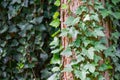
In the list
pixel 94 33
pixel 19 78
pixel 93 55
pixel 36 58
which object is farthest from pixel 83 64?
pixel 19 78

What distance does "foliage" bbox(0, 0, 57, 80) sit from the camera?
99.0 inches

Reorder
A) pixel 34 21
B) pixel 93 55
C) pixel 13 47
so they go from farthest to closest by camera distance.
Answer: pixel 13 47
pixel 34 21
pixel 93 55

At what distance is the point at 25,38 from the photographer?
2.57 metres

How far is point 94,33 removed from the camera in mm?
1714

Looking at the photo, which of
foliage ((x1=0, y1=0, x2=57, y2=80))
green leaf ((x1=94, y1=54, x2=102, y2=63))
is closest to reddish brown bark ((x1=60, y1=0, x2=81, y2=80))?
green leaf ((x1=94, y1=54, x2=102, y2=63))

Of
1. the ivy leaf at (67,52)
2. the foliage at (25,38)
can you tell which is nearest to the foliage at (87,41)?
the ivy leaf at (67,52)

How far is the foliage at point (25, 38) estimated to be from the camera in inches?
99.0

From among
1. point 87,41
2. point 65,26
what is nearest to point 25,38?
point 65,26

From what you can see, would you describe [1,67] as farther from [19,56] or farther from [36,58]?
[36,58]

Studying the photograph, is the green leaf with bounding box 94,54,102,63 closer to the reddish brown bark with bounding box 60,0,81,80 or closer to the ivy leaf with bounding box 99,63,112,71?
the ivy leaf with bounding box 99,63,112,71

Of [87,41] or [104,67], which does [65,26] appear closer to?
[87,41]

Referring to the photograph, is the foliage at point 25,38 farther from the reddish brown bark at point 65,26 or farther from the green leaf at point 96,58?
the green leaf at point 96,58

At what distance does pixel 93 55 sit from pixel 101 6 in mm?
331

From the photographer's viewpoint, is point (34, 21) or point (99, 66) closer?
point (99, 66)
